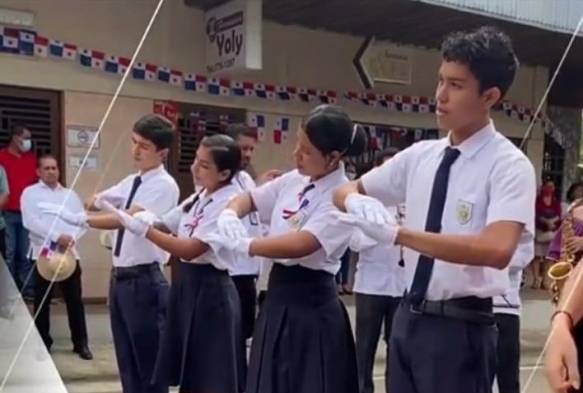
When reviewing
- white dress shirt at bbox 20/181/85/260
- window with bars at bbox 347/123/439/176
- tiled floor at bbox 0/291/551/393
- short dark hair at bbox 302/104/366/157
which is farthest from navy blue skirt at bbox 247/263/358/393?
window with bars at bbox 347/123/439/176

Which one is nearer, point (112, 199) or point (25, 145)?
point (112, 199)

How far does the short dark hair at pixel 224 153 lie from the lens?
11.8ft

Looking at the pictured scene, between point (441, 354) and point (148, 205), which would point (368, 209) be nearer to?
point (441, 354)

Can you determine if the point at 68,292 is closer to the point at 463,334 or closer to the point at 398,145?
the point at 463,334

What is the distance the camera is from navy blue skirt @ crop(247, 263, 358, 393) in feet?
9.63

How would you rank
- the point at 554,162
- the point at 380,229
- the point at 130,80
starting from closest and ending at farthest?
the point at 380,229 < the point at 130,80 < the point at 554,162

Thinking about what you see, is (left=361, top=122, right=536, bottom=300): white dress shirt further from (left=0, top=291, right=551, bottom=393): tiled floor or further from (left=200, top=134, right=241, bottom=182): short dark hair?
(left=0, top=291, right=551, bottom=393): tiled floor

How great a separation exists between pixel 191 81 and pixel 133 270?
4.64 meters

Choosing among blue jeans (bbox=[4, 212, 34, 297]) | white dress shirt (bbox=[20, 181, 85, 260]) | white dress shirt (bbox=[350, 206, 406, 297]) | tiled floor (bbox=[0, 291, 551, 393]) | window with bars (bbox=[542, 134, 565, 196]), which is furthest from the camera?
window with bars (bbox=[542, 134, 565, 196])

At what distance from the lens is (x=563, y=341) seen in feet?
5.71

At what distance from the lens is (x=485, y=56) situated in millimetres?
2172

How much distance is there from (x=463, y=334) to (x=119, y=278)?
2.16 meters

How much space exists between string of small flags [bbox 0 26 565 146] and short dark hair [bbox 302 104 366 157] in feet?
13.3

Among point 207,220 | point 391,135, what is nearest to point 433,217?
point 207,220
